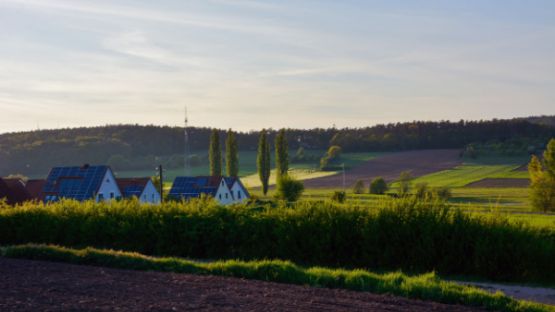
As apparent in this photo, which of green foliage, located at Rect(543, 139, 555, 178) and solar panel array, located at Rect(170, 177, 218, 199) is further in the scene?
green foliage, located at Rect(543, 139, 555, 178)

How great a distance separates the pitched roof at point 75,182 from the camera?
50500mm

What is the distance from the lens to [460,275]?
17625 millimetres

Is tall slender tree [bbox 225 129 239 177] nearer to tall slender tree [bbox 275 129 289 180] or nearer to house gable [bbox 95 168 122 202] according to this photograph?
tall slender tree [bbox 275 129 289 180]

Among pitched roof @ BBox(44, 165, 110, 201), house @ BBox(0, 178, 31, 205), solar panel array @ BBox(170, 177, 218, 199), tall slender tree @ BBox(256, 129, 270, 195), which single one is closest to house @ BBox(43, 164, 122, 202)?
pitched roof @ BBox(44, 165, 110, 201)

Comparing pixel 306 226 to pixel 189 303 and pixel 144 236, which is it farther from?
pixel 189 303

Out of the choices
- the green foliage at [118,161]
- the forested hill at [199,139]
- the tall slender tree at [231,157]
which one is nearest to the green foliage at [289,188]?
the tall slender tree at [231,157]

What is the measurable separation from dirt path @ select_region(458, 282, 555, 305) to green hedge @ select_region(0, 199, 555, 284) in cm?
123

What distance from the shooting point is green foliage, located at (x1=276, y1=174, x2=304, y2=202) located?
6321 cm

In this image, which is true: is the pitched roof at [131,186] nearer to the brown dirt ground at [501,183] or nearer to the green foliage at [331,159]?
the brown dirt ground at [501,183]

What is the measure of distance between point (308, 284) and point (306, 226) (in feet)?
23.3

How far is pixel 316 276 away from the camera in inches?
496

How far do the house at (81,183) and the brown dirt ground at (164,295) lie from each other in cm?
3899

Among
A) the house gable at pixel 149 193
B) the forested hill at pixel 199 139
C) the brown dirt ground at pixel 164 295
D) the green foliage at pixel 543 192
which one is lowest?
the green foliage at pixel 543 192

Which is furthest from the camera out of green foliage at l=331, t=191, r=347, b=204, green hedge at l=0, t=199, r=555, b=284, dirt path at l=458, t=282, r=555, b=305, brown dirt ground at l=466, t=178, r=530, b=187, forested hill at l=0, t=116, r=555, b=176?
forested hill at l=0, t=116, r=555, b=176
